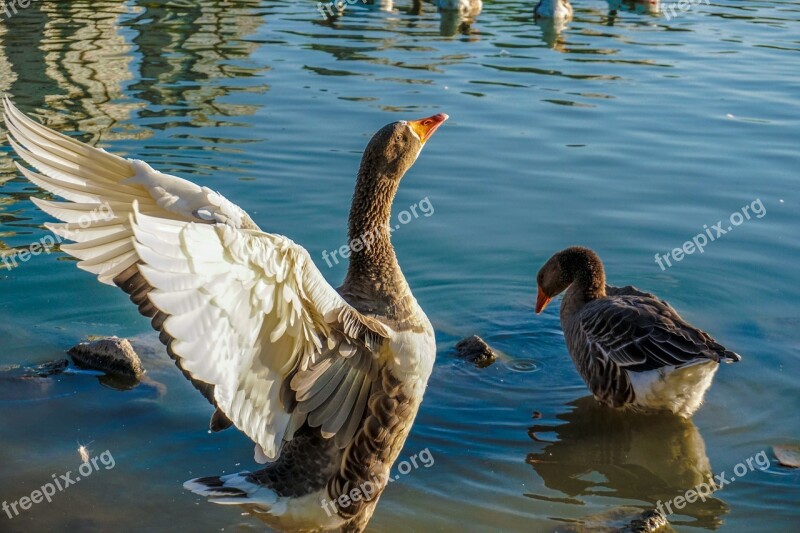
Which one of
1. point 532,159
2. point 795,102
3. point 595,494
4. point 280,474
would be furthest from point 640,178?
point 280,474

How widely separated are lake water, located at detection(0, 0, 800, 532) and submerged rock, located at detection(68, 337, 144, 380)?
0.51ft

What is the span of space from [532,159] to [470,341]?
513 centimetres

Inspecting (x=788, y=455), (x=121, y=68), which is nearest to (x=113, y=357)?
(x=788, y=455)

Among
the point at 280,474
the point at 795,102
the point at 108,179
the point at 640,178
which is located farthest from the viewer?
the point at 795,102

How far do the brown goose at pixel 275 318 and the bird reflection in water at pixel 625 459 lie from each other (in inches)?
64.1

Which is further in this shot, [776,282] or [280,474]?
[776,282]

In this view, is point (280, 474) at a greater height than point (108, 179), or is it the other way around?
point (108, 179)

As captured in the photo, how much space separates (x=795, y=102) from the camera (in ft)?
48.8

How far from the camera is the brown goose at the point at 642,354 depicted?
6.68m

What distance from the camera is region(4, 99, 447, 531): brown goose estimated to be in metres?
3.76

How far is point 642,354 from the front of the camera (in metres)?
6.91

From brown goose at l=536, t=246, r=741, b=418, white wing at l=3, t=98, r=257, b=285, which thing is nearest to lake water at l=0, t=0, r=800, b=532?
brown goose at l=536, t=246, r=741, b=418

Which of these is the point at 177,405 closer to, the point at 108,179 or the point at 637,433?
the point at 108,179

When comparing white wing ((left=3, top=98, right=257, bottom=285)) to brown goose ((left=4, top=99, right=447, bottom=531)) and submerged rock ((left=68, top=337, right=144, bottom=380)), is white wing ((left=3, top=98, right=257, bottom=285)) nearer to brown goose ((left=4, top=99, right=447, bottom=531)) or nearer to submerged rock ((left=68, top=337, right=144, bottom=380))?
brown goose ((left=4, top=99, right=447, bottom=531))
